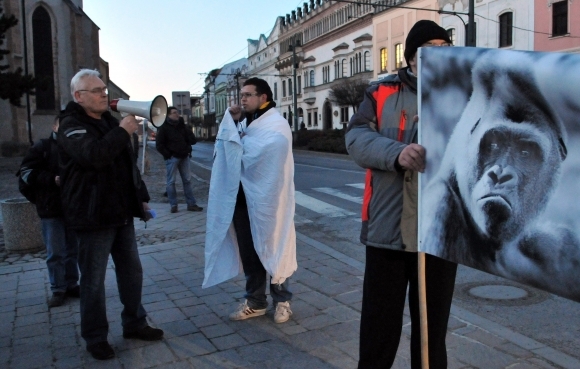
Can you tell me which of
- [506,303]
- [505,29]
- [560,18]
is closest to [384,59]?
[505,29]

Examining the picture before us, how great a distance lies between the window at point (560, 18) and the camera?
30.3 metres

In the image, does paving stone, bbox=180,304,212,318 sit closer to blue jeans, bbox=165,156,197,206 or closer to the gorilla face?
the gorilla face

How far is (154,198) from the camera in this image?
13.0 metres

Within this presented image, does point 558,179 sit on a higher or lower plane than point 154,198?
higher

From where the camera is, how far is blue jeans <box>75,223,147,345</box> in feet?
12.0

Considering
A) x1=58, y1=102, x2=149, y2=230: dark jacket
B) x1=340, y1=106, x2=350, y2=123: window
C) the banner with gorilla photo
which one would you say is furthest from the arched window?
the banner with gorilla photo

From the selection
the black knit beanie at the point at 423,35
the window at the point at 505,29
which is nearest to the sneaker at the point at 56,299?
the black knit beanie at the point at 423,35

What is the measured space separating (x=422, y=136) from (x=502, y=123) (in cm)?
36

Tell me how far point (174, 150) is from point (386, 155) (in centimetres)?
841

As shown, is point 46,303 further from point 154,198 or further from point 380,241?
point 154,198

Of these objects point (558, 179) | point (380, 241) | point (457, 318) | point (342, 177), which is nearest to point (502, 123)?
point (558, 179)

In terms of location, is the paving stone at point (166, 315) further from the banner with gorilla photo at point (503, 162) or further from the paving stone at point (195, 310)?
the banner with gorilla photo at point (503, 162)

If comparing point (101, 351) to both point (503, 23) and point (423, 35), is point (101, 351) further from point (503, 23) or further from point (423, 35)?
point (503, 23)

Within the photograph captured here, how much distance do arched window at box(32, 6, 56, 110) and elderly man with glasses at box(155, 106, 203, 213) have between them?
30271 mm
